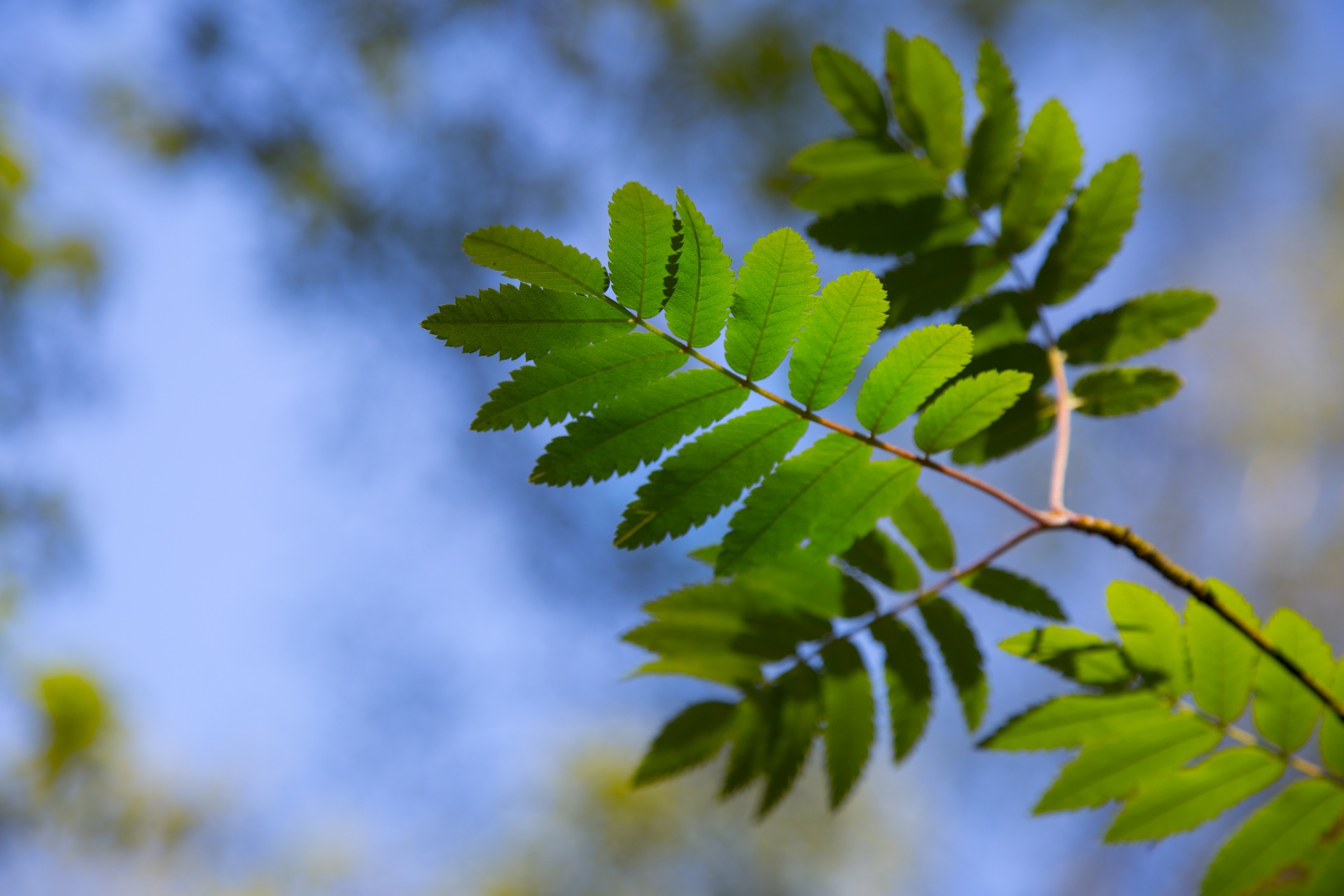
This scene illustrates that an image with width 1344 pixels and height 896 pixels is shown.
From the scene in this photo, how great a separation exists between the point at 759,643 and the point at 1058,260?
666 mm

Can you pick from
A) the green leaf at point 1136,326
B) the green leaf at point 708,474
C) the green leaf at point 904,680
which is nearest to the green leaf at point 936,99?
the green leaf at point 1136,326

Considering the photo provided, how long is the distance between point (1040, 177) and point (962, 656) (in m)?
0.67

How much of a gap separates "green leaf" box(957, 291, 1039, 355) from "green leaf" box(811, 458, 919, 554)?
0.35 m

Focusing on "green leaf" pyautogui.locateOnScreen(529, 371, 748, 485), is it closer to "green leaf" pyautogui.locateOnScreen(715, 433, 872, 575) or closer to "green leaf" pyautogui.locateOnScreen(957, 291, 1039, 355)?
"green leaf" pyautogui.locateOnScreen(715, 433, 872, 575)

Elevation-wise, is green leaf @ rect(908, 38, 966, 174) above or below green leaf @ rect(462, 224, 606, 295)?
above

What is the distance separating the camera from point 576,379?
0.71 m

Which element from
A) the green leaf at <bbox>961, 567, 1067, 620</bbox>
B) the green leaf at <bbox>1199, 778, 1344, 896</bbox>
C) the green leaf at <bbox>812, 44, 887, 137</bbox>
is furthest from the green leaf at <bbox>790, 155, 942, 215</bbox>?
the green leaf at <bbox>1199, 778, 1344, 896</bbox>

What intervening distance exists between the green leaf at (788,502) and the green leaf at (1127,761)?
1.50 ft

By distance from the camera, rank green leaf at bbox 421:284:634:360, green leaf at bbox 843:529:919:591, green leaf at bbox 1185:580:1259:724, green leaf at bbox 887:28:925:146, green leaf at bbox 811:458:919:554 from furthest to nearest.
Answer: green leaf at bbox 887:28:925:146 → green leaf at bbox 843:529:919:591 → green leaf at bbox 1185:580:1259:724 → green leaf at bbox 811:458:919:554 → green leaf at bbox 421:284:634:360

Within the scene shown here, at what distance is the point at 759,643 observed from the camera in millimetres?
987

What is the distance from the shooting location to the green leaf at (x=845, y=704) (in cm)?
96

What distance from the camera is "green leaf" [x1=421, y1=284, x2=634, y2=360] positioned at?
25.4 inches

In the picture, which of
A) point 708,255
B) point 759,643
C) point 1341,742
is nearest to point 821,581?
point 759,643

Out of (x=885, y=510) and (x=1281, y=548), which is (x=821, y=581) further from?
(x=1281, y=548)
